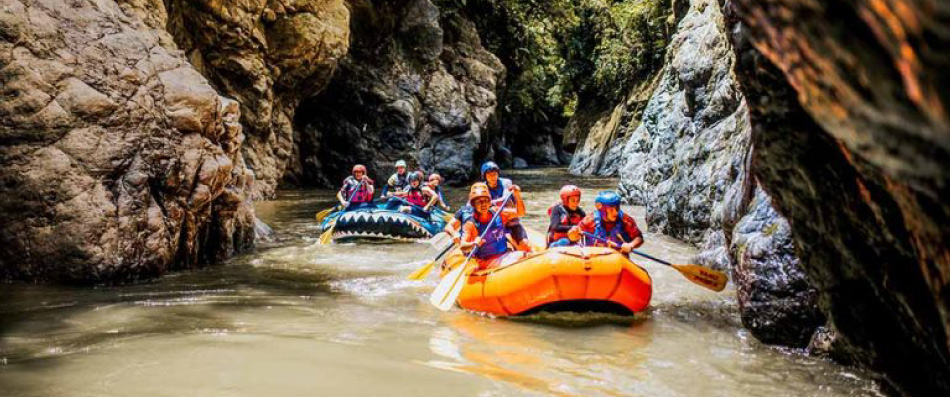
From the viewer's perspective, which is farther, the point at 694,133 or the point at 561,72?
the point at 561,72

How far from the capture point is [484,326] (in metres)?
6.27

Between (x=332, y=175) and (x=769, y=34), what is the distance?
22153 mm

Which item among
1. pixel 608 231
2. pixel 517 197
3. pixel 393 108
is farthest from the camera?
pixel 393 108

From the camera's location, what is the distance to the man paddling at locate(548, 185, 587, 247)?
754 cm

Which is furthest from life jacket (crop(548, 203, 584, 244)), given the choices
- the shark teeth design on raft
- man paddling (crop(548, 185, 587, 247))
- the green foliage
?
the green foliage

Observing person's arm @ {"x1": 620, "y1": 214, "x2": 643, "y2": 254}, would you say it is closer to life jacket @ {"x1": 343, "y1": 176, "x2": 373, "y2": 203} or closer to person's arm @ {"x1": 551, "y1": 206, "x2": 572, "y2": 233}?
person's arm @ {"x1": 551, "y1": 206, "x2": 572, "y2": 233}

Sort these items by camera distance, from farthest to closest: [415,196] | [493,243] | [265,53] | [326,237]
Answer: [265,53]
[415,196]
[326,237]
[493,243]

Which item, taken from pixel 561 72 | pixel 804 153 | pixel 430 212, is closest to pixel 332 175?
pixel 430 212

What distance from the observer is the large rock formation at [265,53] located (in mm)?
15539

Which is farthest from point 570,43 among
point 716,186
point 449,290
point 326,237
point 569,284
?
point 569,284

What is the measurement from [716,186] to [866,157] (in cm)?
805

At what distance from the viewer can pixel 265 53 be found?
57.4ft

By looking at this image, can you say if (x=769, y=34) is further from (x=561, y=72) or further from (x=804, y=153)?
(x=561, y=72)

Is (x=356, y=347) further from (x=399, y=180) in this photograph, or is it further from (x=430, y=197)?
(x=399, y=180)
